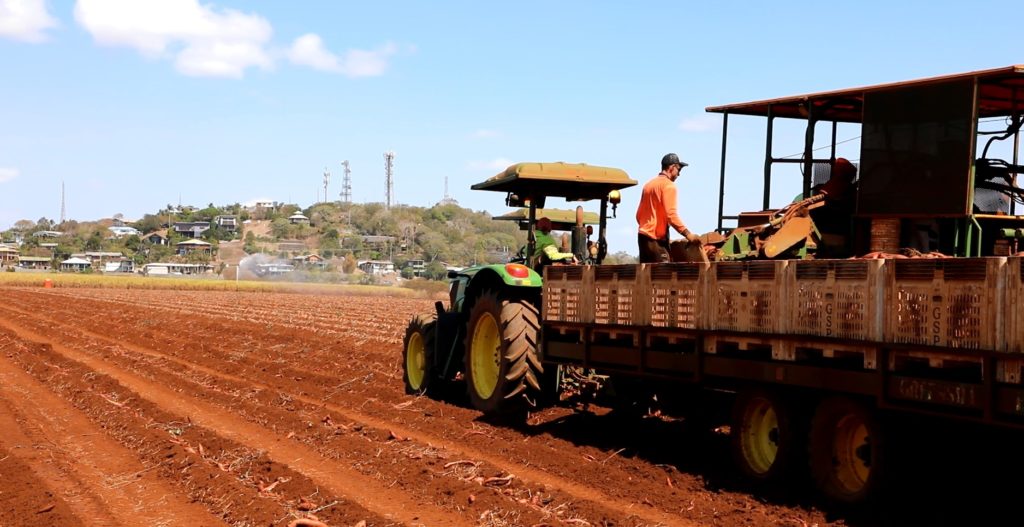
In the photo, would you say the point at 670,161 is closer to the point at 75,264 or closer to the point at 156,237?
the point at 75,264

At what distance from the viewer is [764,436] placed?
26.5 ft

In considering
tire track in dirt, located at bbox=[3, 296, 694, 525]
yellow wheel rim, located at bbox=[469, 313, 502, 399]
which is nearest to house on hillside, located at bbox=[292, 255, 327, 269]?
tire track in dirt, located at bbox=[3, 296, 694, 525]

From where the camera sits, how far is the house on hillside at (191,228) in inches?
7449

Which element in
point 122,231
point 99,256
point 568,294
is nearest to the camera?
point 568,294

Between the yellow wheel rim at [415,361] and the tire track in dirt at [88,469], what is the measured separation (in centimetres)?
382

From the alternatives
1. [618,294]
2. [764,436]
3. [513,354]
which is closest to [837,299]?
[764,436]

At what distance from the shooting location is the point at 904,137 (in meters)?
8.20

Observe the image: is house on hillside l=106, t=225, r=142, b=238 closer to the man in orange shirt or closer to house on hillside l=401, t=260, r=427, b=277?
house on hillside l=401, t=260, r=427, b=277

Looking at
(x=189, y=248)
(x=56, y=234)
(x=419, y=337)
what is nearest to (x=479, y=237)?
(x=189, y=248)

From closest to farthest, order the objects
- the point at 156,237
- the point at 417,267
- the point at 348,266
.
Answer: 1. the point at 348,266
2. the point at 417,267
3. the point at 156,237

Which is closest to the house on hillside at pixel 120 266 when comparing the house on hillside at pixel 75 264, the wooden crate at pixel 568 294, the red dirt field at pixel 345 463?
the house on hillside at pixel 75 264

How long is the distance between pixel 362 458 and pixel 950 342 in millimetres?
4909

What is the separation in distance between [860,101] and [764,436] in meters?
3.28

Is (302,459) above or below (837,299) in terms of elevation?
below
